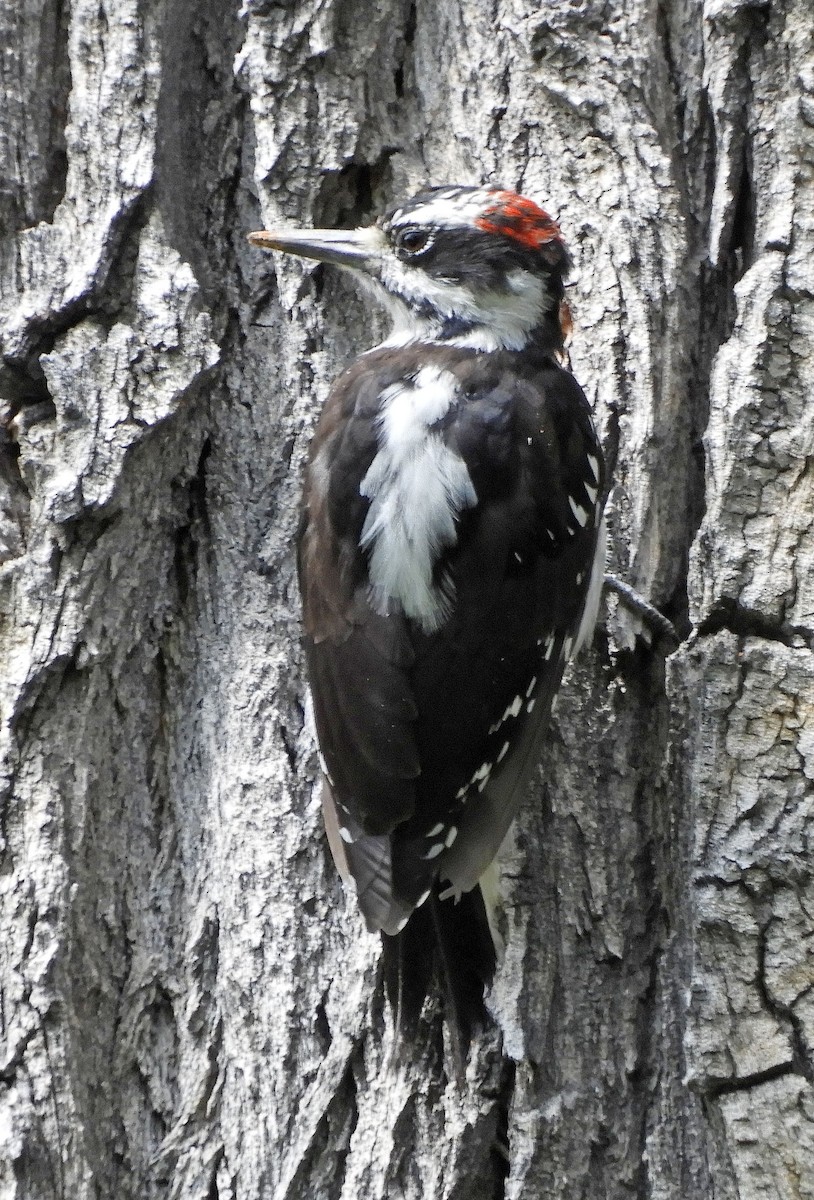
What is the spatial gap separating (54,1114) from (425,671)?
976mm

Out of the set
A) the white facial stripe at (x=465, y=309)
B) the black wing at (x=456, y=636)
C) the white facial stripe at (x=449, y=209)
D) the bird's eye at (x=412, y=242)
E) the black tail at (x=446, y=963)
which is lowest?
the black tail at (x=446, y=963)

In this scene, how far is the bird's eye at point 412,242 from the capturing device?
2.47 metres

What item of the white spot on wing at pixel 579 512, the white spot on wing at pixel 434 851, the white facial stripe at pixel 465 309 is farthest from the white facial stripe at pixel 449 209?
the white spot on wing at pixel 434 851

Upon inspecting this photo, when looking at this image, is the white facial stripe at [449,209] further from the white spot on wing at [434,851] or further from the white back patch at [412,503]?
the white spot on wing at [434,851]

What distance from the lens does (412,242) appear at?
8.18 ft

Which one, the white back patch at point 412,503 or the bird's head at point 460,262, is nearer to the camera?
the white back patch at point 412,503

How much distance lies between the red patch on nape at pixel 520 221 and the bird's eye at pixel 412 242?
4.4 inches

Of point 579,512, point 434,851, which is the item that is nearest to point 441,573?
point 579,512

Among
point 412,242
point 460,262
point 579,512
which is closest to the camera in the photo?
point 579,512

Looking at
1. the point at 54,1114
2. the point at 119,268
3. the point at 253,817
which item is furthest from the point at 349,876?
the point at 119,268

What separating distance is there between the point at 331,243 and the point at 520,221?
37 cm

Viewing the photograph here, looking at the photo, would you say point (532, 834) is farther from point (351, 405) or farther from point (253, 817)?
point (351, 405)

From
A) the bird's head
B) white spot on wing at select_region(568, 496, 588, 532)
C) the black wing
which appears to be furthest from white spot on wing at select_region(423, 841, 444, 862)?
the bird's head

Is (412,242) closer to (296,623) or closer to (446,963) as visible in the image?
(296,623)
